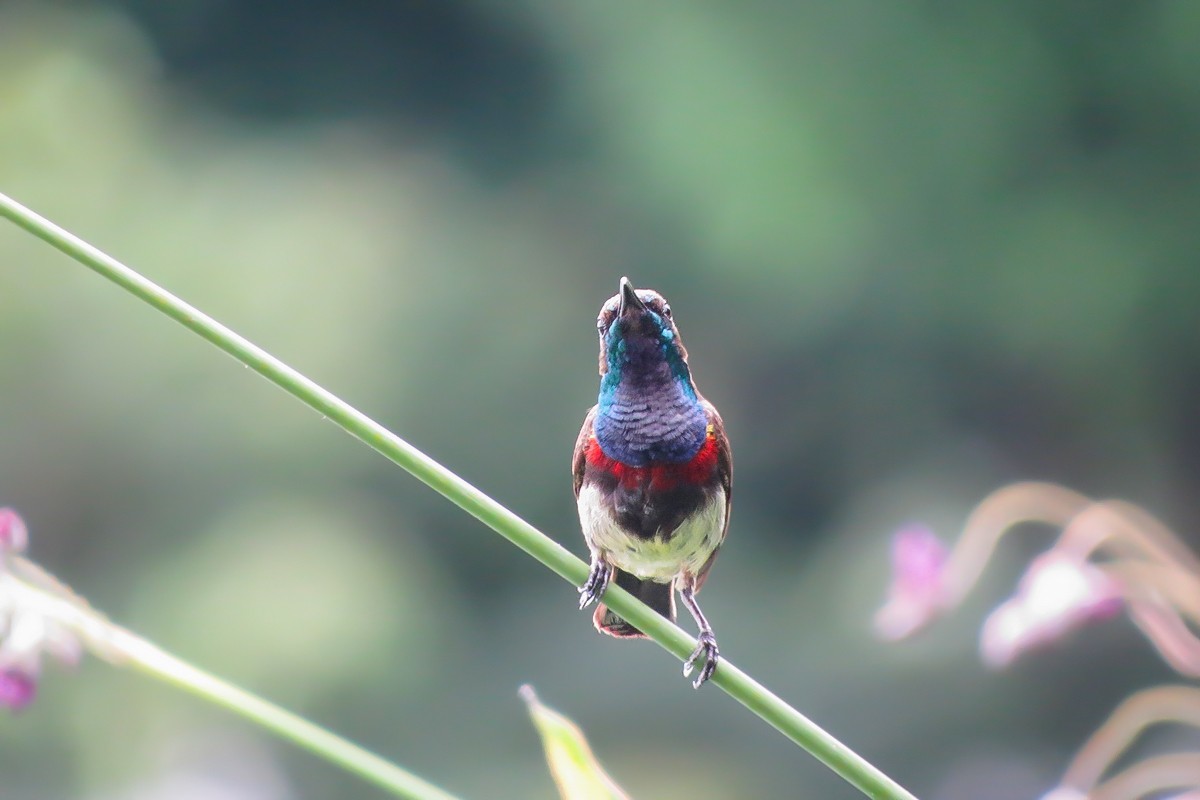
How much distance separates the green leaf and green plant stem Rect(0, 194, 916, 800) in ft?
0.34

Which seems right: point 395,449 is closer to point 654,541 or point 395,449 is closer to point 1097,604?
point 1097,604

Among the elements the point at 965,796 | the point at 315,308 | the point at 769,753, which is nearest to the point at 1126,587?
the point at 965,796

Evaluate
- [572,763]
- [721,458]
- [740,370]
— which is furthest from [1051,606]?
[740,370]

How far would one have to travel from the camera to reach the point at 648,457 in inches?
68.2

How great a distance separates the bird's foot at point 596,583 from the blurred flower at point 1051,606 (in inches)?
18.3

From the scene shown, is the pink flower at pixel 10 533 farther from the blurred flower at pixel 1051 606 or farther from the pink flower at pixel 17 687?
the blurred flower at pixel 1051 606

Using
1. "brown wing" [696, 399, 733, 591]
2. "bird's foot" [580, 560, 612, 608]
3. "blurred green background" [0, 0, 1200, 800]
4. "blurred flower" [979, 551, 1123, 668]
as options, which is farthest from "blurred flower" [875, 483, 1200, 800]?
"blurred green background" [0, 0, 1200, 800]

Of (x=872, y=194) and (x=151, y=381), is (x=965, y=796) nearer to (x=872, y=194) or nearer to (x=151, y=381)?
(x=872, y=194)

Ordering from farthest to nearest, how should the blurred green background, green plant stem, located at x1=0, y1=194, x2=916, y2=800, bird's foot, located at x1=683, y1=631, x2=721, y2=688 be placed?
the blurred green background, bird's foot, located at x1=683, y1=631, x2=721, y2=688, green plant stem, located at x1=0, y1=194, x2=916, y2=800

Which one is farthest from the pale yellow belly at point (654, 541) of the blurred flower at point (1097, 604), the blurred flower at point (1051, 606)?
the blurred flower at point (1051, 606)

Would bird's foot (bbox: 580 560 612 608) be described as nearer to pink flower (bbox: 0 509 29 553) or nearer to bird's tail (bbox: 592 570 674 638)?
bird's tail (bbox: 592 570 674 638)

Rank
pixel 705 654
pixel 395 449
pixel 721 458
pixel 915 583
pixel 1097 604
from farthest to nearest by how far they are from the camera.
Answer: pixel 721 458, pixel 705 654, pixel 915 583, pixel 1097 604, pixel 395 449

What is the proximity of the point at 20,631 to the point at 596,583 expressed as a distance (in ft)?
2.91

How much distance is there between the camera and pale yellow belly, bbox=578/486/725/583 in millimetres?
1750
